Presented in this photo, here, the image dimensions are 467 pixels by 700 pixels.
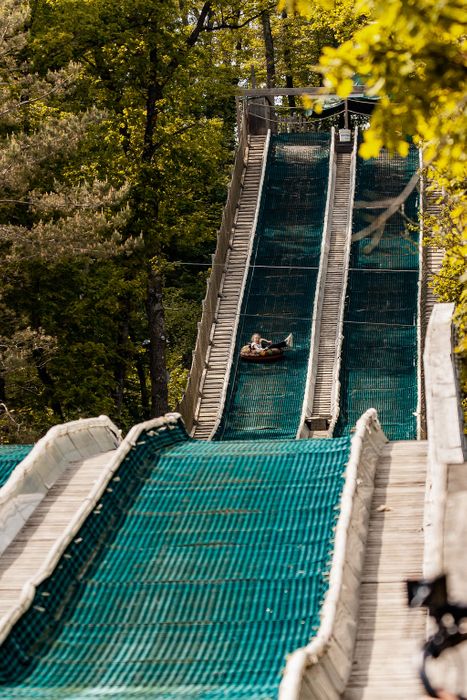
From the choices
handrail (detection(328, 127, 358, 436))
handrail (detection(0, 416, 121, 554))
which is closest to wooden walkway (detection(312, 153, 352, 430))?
handrail (detection(328, 127, 358, 436))

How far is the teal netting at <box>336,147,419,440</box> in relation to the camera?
100ft

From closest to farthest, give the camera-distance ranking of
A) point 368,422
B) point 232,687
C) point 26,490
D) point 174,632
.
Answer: point 232,687, point 174,632, point 26,490, point 368,422

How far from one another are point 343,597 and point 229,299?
23897mm

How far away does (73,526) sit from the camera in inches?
576

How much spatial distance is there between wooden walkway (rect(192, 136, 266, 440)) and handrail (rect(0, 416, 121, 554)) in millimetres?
12393

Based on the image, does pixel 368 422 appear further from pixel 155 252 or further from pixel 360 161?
pixel 360 161

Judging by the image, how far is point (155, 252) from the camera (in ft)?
124

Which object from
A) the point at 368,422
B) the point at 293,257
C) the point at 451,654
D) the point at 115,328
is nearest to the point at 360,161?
the point at 293,257

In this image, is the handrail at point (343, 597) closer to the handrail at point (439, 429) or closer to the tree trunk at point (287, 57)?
the handrail at point (439, 429)

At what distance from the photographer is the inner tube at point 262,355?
3300 centimetres

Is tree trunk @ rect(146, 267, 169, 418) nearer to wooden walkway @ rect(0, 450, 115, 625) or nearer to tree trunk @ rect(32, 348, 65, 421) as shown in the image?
tree trunk @ rect(32, 348, 65, 421)

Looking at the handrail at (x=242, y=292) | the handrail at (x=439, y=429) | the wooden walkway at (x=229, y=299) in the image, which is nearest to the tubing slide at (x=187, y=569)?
the handrail at (x=439, y=429)

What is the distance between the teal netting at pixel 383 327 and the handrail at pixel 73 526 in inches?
488

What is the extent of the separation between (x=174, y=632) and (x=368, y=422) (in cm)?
505
